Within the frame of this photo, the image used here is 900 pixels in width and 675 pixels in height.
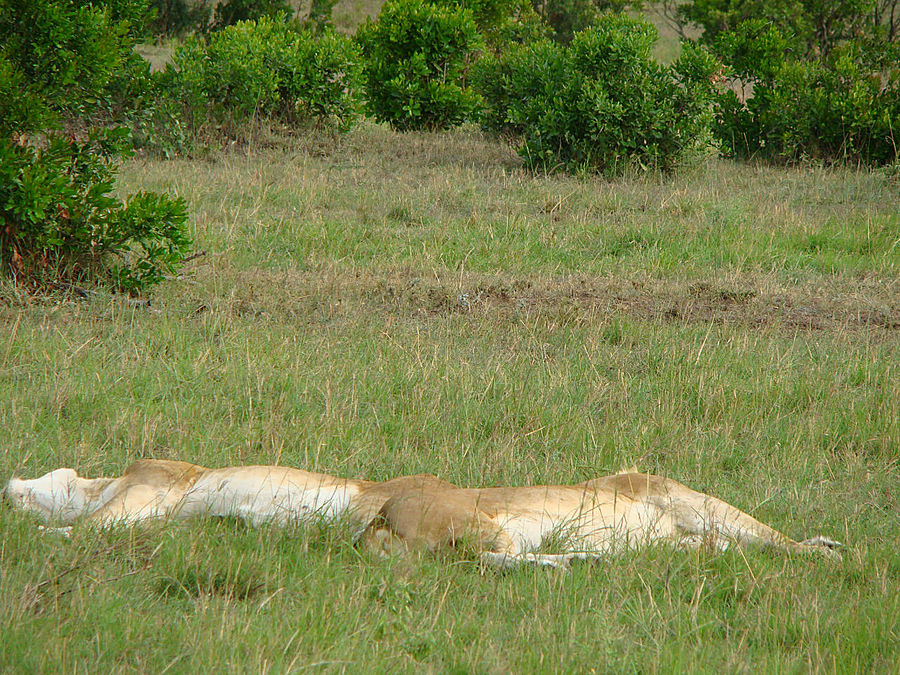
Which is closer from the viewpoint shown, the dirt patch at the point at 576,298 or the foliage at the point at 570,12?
the dirt patch at the point at 576,298

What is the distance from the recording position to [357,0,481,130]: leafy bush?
1484 centimetres

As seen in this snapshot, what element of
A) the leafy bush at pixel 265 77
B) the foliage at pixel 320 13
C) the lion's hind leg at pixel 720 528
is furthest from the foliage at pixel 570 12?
the lion's hind leg at pixel 720 528

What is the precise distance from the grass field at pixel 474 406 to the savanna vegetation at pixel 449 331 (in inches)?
0.8

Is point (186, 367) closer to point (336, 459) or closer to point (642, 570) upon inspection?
point (336, 459)

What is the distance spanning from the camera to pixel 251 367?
5.35 m

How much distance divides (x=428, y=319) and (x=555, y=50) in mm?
7578

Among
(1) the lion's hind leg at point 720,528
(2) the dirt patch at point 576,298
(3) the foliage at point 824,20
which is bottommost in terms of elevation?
(2) the dirt patch at point 576,298

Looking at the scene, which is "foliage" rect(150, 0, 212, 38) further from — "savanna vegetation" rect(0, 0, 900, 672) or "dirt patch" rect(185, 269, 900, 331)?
"dirt patch" rect(185, 269, 900, 331)

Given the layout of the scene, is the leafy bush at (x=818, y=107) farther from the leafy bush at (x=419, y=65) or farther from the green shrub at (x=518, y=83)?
the leafy bush at (x=419, y=65)

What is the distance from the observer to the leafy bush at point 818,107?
12422mm

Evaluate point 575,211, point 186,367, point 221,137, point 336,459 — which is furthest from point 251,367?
point 221,137

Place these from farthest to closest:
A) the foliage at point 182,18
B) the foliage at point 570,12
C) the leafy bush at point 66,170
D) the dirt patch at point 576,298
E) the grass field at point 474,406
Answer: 1. the foliage at point 182,18
2. the foliage at point 570,12
3. the dirt patch at point 576,298
4. the leafy bush at point 66,170
5. the grass field at point 474,406

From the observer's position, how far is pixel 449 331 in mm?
6305

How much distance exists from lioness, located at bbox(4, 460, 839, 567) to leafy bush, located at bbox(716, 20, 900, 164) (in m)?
10.0
